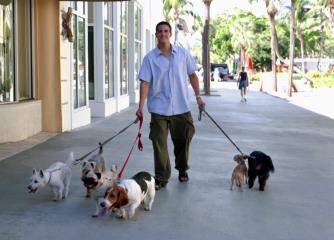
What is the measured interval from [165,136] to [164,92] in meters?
0.52

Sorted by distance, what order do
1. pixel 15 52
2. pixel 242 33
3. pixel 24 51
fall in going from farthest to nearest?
pixel 242 33 → pixel 24 51 → pixel 15 52

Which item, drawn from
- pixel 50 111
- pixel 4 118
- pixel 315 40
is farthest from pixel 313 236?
pixel 315 40

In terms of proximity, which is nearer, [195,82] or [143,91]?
[143,91]

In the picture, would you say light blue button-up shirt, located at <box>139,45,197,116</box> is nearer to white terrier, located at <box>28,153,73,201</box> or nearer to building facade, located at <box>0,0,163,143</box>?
white terrier, located at <box>28,153,73,201</box>

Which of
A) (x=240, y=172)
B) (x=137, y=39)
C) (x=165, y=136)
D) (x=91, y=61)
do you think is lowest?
(x=240, y=172)

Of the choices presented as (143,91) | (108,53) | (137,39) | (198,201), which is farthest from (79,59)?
(137,39)

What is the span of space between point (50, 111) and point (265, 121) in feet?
21.4

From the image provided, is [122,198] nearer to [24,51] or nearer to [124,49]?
[24,51]

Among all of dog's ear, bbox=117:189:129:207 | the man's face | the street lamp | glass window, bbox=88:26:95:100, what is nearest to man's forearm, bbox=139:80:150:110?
the man's face

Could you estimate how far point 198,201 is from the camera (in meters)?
6.52

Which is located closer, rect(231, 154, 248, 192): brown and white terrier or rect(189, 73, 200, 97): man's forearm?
rect(231, 154, 248, 192): brown and white terrier

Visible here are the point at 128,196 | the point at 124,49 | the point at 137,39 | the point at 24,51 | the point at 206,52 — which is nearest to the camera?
the point at 128,196

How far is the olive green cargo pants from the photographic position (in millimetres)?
6852

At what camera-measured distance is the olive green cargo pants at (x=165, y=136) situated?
685 cm
